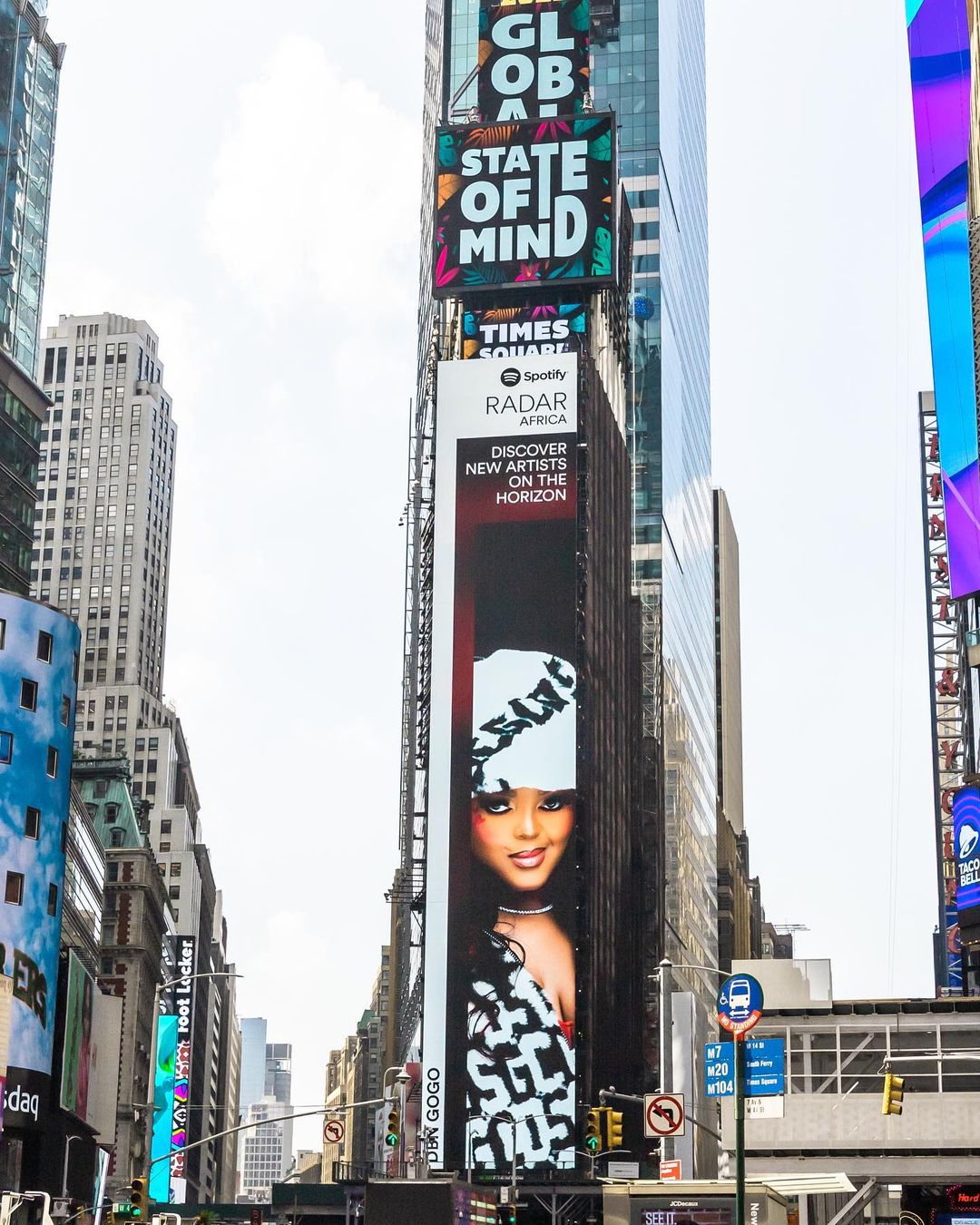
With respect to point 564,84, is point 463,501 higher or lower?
lower

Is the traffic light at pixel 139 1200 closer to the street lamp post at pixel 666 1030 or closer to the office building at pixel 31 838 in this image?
the street lamp post at pixel 666 1030

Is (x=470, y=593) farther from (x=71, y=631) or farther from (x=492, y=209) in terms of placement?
(x=71, y=631)

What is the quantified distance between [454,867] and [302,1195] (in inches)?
1765

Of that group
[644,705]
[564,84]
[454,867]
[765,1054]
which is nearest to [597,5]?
[564,84]

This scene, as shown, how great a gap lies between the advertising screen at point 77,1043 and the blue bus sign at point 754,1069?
2410 inches

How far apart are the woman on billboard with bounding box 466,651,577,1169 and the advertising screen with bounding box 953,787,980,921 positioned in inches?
1419

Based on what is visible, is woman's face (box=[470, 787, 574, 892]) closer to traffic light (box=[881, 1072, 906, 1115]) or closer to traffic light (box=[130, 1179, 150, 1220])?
traffic light (box=[130, 1179, 150, 1220])

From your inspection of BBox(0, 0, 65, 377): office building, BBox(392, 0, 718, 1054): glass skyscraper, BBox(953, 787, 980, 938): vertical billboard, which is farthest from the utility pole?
BBox(0, 0, 65, 377): office building

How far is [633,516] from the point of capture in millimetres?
176875

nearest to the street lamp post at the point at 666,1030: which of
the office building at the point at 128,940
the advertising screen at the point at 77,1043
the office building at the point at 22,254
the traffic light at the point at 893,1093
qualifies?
the advertising screen at the point at 77,1043

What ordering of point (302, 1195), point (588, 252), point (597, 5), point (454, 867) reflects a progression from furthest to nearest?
point (597, 5), point (302, 1195), point (588, 252), point (454, 867)

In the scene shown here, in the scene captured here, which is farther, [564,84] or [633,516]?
[633,516]

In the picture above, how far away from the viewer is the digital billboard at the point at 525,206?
149m

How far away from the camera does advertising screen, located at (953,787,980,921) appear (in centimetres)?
9969
